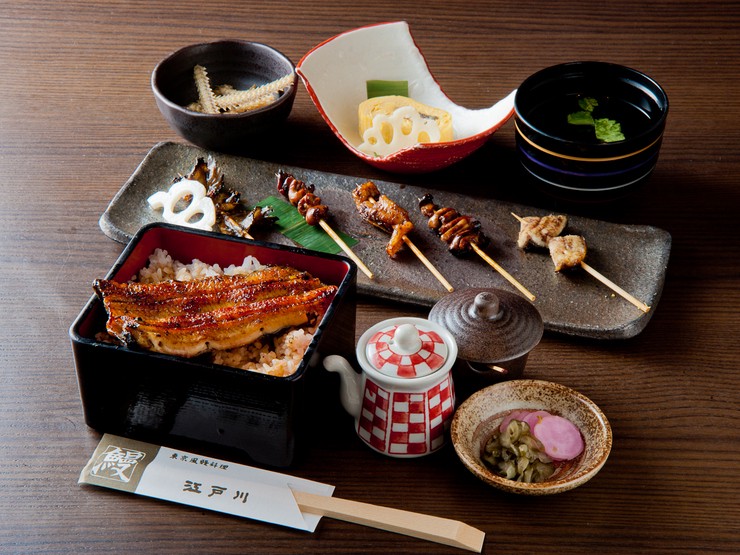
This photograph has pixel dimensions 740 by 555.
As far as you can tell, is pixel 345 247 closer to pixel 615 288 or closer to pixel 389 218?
pixel 389 218

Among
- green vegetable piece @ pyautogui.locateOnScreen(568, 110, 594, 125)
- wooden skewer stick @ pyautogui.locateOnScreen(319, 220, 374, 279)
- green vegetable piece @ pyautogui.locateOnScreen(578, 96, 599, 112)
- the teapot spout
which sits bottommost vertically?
wooden skewer stick @ pyautogui.locateOnScreen(319, 220, 374, 279)

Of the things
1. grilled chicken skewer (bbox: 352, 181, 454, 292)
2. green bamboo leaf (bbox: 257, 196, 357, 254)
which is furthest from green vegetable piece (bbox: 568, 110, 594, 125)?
green bamboo leaf (bbox: 257, 196, 357, 254)

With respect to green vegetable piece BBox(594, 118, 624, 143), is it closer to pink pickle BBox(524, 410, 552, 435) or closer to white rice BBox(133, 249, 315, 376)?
pink pickle BBox(524, 410, 552, 435)

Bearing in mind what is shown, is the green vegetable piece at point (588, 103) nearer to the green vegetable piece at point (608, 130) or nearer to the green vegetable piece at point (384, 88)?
the green vegetable piece at point (608, 130)

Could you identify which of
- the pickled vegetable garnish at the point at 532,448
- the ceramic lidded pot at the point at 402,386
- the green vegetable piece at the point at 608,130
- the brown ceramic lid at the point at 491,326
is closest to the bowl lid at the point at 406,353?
the ceramic lidded pot at the point at 402,386

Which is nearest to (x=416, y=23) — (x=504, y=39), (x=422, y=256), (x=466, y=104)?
(x=504, y=39)
